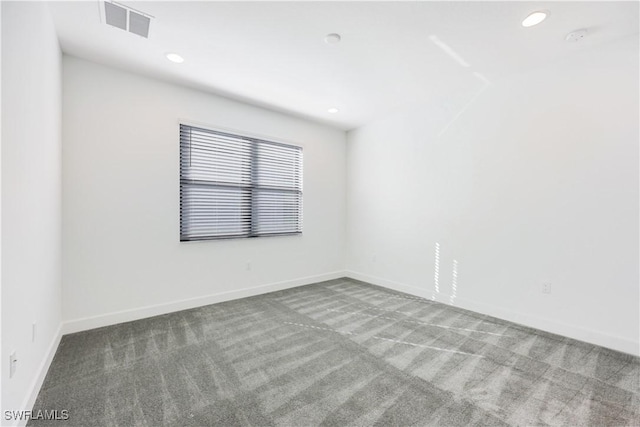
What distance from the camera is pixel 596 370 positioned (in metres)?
2.10

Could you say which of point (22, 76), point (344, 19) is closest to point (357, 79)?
point (344, 19)

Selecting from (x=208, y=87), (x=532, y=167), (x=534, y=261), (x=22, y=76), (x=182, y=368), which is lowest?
(x=182, y=368)

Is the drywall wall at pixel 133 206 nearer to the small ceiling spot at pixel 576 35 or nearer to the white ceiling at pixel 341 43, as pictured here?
the white ceiling at pixel 341 43

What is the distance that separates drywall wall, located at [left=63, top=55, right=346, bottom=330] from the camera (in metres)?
2.71

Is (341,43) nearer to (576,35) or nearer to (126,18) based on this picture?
(126,18)

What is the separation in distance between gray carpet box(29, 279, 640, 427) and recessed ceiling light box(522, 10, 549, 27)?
270cm

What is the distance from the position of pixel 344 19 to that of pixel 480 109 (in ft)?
6.91

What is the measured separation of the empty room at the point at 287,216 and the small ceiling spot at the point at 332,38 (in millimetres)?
19

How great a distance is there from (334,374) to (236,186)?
2.68 metres

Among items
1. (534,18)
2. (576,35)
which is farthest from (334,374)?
(576,35)

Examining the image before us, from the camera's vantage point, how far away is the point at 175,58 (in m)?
2.70

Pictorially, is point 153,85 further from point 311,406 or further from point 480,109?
point 480,109

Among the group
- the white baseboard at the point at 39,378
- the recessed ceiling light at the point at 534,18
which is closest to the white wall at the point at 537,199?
the recessed ceiling light at the point at 534,18

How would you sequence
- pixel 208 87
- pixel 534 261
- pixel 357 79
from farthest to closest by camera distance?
pixel 208 87
pixel 357 79
pixel 534 261
